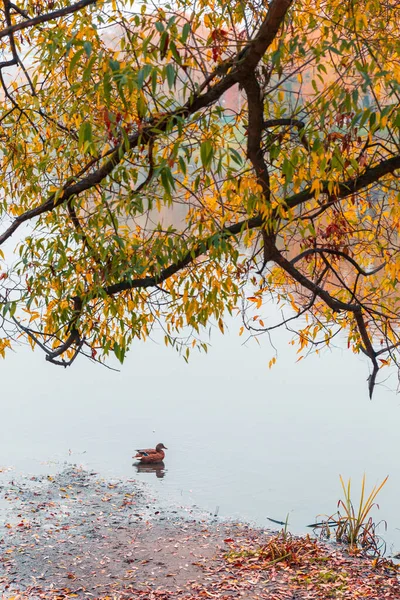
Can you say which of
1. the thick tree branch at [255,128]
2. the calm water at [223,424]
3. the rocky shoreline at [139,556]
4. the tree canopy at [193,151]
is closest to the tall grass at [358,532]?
the rocky shoreline at [139,556]

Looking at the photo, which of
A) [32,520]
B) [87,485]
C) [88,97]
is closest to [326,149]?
[88,97]

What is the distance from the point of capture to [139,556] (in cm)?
→ 742

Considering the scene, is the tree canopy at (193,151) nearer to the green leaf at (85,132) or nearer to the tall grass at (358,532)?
the green leaf at (85,132)

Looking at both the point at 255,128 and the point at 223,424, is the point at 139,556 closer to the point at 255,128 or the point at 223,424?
the point at 255,128

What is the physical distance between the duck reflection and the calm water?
8 centimetres

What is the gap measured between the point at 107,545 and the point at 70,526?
2.11ft

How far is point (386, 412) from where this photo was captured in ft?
43.7

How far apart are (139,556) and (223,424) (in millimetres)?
5363

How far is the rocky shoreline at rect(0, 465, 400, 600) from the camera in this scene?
649 centimetres

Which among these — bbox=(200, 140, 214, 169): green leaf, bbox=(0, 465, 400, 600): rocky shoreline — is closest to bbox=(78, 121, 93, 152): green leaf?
bbox=(200, 140, 214, 169): green leaf

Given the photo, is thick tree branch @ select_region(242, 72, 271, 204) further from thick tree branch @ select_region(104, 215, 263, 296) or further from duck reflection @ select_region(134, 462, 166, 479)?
duck reflection @ select_region(134, 462, 166, 479)

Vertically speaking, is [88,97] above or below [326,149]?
above

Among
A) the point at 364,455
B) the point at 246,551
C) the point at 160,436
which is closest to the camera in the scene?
the point at 246,551

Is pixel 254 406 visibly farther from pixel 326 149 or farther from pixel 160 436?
pixel 326 149
